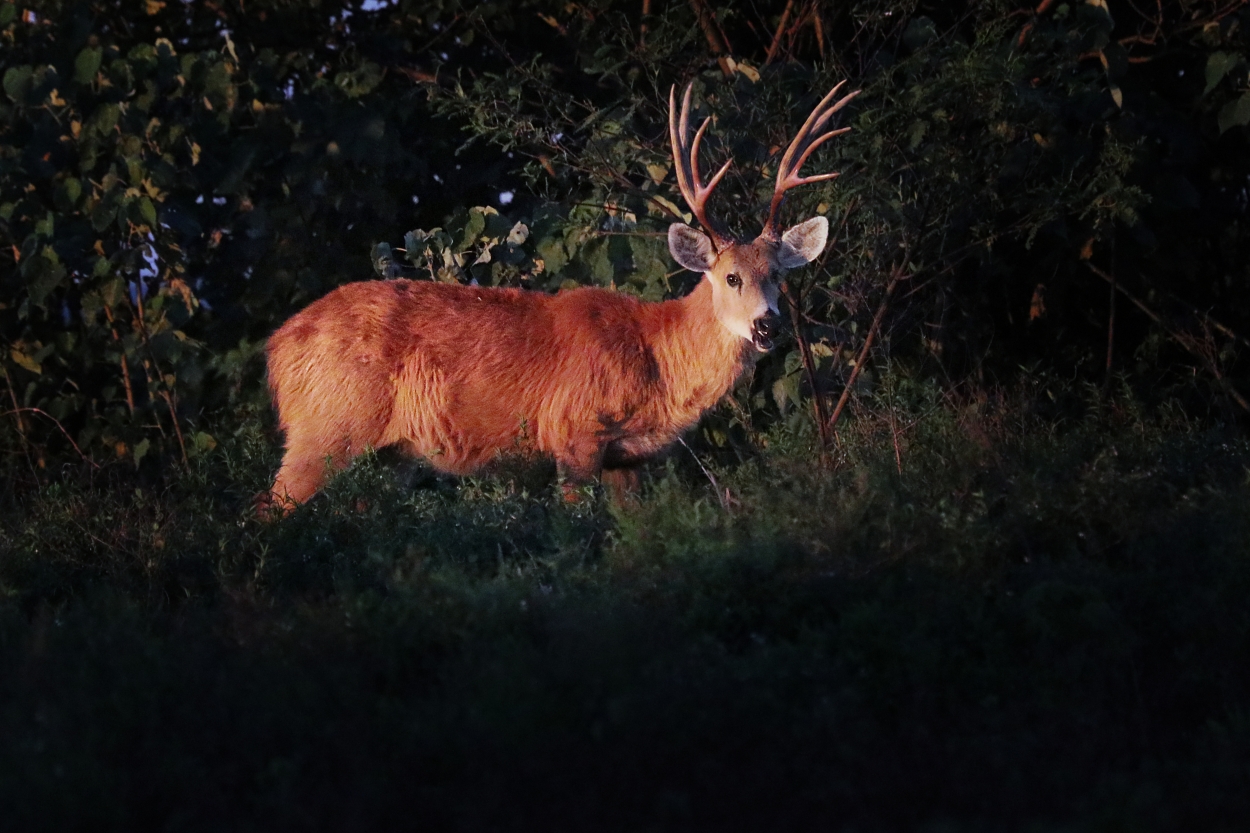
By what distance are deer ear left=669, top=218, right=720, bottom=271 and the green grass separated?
1546mm

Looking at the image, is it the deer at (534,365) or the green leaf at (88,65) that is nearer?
the deer at (534,365)

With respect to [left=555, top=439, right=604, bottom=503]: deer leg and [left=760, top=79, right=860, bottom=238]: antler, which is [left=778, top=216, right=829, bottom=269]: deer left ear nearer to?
[left=760, top=79, right=860, bottom=238]: antler

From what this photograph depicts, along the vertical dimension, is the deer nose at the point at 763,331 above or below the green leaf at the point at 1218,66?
below

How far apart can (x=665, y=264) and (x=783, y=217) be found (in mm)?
954

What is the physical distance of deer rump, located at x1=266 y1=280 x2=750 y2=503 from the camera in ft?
27.5

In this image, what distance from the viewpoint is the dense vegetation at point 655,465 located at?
14.7 feet

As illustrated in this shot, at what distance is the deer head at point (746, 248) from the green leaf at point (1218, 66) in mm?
3025

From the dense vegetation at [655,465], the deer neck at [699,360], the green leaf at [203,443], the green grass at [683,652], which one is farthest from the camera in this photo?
the green leaf at [203,443]

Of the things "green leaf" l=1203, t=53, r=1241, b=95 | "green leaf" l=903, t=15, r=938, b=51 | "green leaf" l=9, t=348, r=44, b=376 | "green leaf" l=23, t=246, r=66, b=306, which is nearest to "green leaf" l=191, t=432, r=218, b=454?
"green leaf" l=23, t=246, r=66, b=306

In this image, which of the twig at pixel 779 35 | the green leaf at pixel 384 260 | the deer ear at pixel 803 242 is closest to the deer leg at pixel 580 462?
the deer ear at pixel 803 242

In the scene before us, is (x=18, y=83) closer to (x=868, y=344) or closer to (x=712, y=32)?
(x=712, y=32)

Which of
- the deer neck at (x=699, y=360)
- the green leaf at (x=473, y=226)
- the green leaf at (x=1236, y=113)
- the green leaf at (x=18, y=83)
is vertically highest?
the green leaf at (x=18, y=83)

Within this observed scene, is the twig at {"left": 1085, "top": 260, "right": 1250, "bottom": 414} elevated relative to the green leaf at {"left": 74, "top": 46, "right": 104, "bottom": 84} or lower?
lower

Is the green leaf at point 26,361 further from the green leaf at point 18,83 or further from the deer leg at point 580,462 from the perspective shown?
the deer leg at point 580,462
